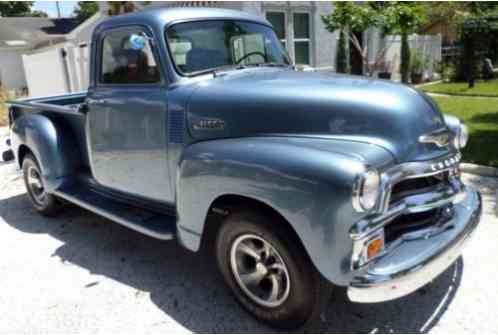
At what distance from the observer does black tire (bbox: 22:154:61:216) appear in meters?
5.19

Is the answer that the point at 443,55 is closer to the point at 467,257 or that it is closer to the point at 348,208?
the point at 467,257

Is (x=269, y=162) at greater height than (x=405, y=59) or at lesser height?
greater

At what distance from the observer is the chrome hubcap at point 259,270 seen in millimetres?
2832

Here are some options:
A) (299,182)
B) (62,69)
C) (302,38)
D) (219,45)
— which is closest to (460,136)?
(299,182)

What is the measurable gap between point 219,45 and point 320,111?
4.53 ft

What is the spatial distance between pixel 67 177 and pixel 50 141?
0.43 meters

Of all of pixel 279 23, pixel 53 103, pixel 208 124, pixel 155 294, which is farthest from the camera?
pixel 279 23

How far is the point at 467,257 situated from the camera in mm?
3779

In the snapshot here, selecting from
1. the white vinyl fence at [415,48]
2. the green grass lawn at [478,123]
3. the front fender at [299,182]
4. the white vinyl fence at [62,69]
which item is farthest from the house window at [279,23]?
the front fender at [299,182]

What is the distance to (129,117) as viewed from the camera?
379cm

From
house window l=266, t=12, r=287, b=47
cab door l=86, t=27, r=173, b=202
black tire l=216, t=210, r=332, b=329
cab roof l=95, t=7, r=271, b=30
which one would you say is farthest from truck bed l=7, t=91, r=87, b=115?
house window l=266, t=12, r=287, b=47

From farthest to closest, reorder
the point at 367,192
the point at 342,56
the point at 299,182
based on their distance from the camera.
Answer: the point at 342,56
the point at 299,182
the point at 367,192

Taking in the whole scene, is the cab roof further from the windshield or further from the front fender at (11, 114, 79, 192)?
the front fender at (11, 114, 79, 192)

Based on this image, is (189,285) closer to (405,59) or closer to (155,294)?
(155,294)
